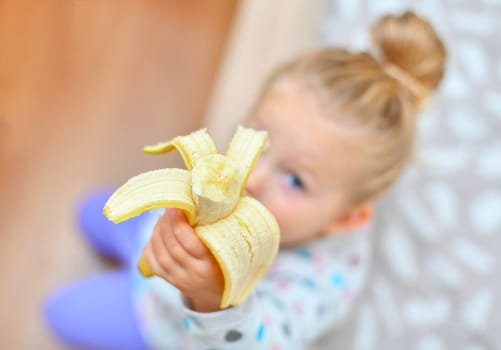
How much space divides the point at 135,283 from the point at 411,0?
0.55 meters

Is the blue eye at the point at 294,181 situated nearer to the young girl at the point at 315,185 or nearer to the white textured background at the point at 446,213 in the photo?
the young girl at the point at 315,185

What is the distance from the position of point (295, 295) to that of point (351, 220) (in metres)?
0.10

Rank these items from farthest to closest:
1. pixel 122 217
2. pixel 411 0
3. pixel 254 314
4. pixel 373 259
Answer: pixel 411 0, pixel 373 259, pixel 254 314, pixel 122 217

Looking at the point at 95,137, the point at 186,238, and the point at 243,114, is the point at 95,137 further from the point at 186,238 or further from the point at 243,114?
the point at 186,238

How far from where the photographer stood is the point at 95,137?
0.94m

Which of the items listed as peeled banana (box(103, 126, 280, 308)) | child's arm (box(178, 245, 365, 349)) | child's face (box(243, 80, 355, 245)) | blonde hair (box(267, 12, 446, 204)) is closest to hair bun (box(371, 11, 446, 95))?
blonde hair (box(267, 12, 446, 204))

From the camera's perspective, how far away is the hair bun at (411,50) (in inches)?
24.6

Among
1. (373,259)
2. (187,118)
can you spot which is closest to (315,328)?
(373,259)

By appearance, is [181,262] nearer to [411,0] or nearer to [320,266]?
[320,266]

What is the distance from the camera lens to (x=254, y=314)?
0.42 metres

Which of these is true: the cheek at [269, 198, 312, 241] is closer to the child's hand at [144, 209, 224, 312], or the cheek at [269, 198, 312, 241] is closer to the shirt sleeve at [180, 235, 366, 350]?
the shirt sleeve at [180, 235, 366, 350]

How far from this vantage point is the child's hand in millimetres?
331

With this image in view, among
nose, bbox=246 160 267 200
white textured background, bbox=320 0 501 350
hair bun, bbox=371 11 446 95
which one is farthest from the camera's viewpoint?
white textured background, bbox=320 0 501 350

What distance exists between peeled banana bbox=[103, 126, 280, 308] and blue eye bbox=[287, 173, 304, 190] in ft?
0.72
